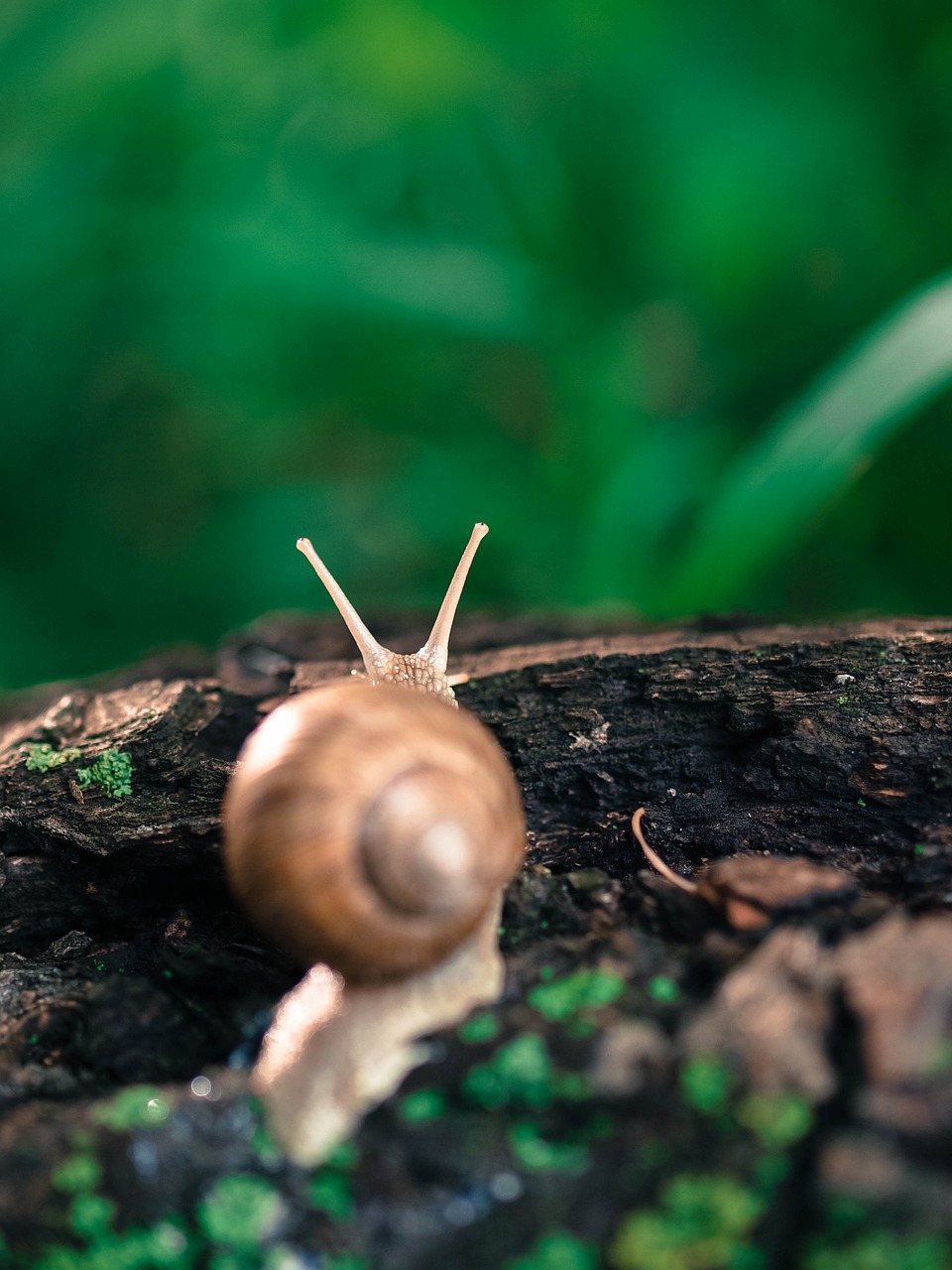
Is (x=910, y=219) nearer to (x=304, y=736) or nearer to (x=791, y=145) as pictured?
(x=791, y=145)

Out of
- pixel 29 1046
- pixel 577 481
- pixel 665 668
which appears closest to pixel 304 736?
pixel 29 1046

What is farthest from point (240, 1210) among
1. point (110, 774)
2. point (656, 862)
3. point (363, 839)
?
point (110, 774)

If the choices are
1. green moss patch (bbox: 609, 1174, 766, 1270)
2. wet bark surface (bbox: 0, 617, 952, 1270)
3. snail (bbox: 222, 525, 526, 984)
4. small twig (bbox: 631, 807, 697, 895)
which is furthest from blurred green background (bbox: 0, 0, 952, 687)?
green moss patch (bbox: 609, 1174, 766, 1270)

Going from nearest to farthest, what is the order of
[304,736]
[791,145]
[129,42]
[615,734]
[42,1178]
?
[42,1178], [304,736], [615,734], [129,42], [791,145]

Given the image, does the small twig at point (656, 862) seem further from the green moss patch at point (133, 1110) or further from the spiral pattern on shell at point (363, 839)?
the green moss patch at point (133, 1110)

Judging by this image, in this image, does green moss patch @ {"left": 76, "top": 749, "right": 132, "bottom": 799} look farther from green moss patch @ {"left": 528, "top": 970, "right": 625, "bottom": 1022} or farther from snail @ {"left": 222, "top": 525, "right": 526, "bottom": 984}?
green moss patch @ {"left": 528, "top": 970, "right": 625, "bottom": 1022}

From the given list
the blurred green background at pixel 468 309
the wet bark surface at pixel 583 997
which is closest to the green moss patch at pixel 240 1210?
the wet bark surface at pixel 583 997

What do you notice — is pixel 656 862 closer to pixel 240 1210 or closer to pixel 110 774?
pixel 240 1210
